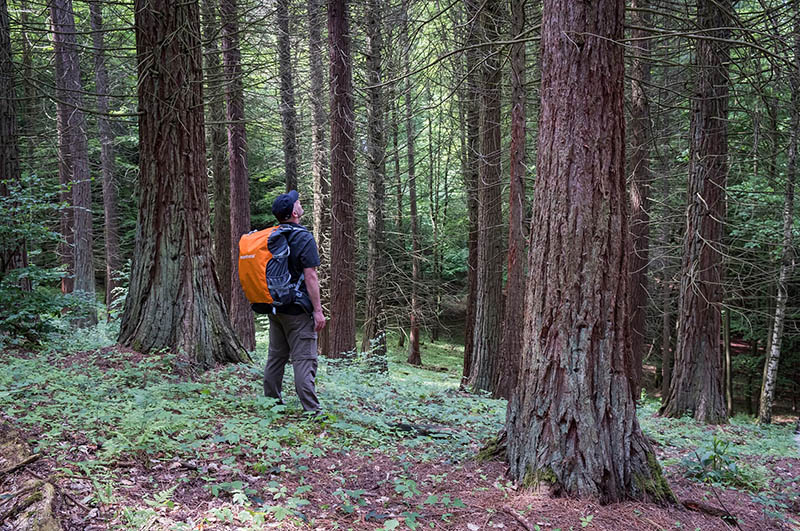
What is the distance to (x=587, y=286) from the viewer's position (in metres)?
3.50

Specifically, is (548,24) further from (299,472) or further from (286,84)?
(286,84)

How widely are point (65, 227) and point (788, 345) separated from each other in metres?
25.6

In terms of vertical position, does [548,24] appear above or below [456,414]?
above

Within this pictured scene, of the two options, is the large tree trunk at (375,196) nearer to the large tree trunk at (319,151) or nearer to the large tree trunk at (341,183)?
the large tree trunk at (341,183)

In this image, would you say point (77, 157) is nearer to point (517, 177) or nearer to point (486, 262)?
point (486, 262)

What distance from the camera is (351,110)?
435 inches

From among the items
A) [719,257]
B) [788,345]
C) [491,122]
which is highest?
[491,122]

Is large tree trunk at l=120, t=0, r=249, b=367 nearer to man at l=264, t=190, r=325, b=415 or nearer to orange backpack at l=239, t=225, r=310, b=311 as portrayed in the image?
man at l=264, t=190, r=325, b=415

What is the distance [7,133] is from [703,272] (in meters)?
11.3

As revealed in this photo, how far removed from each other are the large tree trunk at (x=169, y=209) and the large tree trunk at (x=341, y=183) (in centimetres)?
470

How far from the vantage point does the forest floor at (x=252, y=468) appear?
276 centimetres

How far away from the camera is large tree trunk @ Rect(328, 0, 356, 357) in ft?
35.3

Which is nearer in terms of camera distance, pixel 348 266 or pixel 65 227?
pixel 348 266

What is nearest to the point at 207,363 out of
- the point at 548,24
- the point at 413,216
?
the point at 548,24
